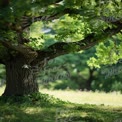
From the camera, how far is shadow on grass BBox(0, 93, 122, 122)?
11.8 m

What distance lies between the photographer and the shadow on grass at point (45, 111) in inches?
466

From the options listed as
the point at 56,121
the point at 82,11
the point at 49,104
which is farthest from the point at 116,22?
the point at 56,121

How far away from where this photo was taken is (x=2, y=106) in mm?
13570

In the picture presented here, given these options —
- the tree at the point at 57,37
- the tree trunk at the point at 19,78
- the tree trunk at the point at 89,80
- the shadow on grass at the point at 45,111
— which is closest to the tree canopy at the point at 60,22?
the tree at the point at 57,37

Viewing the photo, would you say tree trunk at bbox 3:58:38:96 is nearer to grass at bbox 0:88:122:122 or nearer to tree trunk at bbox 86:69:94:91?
grass at bbox 0:88:122:122

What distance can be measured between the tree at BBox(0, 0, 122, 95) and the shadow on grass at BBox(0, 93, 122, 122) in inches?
20.9

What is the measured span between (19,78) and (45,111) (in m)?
2.58

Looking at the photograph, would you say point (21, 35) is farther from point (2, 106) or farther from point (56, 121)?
point (56, 121)

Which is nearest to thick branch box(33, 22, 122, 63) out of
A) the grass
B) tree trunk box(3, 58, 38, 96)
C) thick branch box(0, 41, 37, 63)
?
thick branch box(0, 41, 37, 63)

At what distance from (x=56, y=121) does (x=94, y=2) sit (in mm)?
3951

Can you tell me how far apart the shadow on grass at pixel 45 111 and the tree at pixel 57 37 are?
0.53m

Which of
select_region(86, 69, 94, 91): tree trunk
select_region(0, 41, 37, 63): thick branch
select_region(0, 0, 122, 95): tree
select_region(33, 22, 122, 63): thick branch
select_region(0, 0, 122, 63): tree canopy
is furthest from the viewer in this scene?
select_region(86, 69, 94, 91): tree trunk

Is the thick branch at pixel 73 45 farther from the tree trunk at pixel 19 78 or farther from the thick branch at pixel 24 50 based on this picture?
the tree trunk at pixel 19 78

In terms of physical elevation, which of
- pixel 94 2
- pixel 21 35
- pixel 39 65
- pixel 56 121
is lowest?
pixel 56 121
